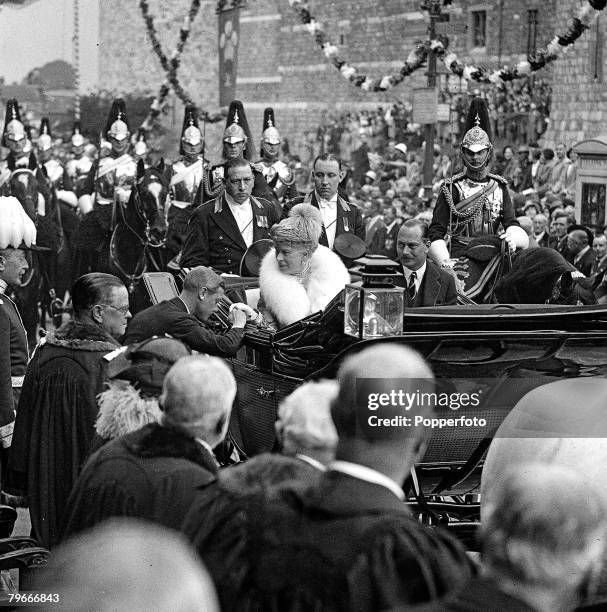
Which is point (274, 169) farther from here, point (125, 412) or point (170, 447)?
point (170, 447)

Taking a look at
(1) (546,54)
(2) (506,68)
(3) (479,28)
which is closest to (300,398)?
(1) (546,54)

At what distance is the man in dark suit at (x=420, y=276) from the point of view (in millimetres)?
7160

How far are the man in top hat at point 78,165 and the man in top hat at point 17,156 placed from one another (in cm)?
95

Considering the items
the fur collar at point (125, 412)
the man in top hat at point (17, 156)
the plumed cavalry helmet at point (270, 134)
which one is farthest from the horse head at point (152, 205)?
the fur collar at point (125, 412)

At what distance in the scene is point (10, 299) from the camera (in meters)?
6.57

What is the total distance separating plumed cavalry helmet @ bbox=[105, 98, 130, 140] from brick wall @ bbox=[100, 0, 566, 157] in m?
17.5

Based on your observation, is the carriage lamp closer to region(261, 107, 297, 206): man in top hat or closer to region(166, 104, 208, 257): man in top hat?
region(166, 104, 208, 257): man in top hat

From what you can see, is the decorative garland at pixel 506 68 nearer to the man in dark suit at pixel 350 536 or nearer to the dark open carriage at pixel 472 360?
the dark open carriage at pixel 472 360

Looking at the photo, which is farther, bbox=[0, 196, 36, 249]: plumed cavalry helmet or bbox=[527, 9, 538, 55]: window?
bbox=[527, 9, 538, 55]: window

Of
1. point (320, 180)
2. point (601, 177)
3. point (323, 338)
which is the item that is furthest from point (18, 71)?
point (323, 338)

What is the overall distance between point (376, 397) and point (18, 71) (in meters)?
43.2

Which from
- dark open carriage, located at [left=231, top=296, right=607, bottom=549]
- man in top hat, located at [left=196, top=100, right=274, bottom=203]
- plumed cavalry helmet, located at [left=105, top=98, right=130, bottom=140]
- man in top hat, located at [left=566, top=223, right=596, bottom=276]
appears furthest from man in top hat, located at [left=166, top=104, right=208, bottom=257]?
dark open carriage, located at [left=231, top=296, right=607, bottom=549]

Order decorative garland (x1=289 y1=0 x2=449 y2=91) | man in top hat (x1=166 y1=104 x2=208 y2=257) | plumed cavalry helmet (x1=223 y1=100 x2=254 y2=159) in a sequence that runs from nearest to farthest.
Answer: man in top hat (x1=166 y1=104 x2=208 y2=257) → plumed cavalry helmet (x1=223 y1=100 x2=254 y2=159) → decorative garland (x1=289 y1=0 x2=449 y2=91)

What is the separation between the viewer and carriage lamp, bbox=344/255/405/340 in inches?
217
